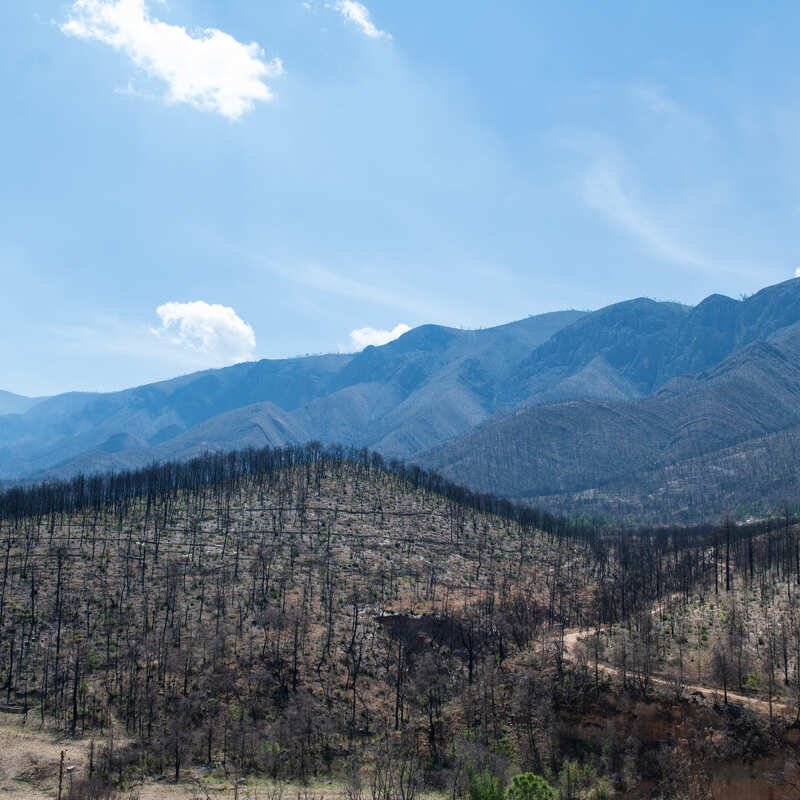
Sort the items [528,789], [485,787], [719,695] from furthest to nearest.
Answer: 1. [719,695]
2. [485,787]
3. [528,789]

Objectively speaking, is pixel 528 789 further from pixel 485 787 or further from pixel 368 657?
pixel 368 657

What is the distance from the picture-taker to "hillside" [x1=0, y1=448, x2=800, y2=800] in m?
67.9

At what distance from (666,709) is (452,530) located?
267 ft

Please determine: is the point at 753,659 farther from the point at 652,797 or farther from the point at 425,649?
the point at 425,649

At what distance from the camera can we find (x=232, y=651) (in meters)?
87.8

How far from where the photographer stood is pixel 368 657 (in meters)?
91.9

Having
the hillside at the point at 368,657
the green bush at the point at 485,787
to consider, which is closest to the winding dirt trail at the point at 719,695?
the hillside at the point at 368,657

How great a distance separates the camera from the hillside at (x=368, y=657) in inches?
2672

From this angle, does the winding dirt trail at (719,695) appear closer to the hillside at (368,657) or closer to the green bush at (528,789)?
the hillside at (368,657)

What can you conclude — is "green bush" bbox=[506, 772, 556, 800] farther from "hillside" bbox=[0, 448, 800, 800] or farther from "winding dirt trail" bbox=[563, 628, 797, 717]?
"winding dirt trail" bbox=[563, 628, 797, 717]

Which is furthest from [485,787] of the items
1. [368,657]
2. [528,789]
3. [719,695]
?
[368,657]

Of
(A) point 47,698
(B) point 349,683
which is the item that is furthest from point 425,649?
(A) point 47,698

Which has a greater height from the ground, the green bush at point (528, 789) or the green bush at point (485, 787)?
the green bush at point (528, 789)

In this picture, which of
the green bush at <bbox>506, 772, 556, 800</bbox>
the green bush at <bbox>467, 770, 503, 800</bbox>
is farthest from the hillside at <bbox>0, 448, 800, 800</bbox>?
the green bush at <bbox>506, 772, 556, 800</bbox>
